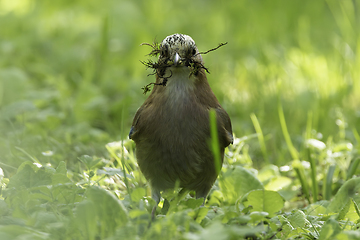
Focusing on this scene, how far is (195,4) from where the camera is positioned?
328 inches

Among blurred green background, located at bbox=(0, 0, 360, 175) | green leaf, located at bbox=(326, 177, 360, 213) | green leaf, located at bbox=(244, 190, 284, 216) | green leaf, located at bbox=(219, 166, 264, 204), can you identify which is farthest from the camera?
blurred green background, located at bbox=(0, 0, 360, 175)

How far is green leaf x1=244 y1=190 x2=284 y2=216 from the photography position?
249 cm

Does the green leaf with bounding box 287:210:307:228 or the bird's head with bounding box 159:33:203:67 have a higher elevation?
the bird's head with bounding box 159:33:203:67

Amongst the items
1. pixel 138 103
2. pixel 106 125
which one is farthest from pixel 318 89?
pixel 106 125

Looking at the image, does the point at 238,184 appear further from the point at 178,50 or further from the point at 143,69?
the point at 143,69

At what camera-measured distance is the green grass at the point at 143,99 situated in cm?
202

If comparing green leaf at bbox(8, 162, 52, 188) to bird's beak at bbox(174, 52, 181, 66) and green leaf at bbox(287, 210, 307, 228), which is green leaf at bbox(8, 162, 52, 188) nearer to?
bird's beak at bbox(174, 52, 181, 66)

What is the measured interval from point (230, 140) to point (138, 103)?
80.5 inches

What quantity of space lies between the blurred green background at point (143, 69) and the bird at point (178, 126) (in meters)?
0.24

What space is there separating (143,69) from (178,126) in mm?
3026

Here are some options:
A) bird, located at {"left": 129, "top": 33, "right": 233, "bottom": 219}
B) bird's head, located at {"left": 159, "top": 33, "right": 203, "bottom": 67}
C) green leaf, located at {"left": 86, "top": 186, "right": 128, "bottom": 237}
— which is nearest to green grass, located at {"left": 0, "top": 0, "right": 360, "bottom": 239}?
green leaf, located at {"left": 86, "top": 186, "right": 128, "bottom": 237}

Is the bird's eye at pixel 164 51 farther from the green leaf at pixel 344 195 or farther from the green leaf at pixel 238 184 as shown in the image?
the green leaf at pixel 344 195

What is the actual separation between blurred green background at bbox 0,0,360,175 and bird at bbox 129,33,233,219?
0.24m

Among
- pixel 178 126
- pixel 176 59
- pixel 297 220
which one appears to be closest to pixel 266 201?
pixel 297 220
